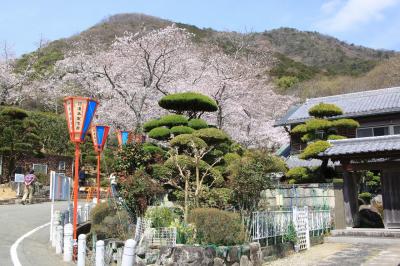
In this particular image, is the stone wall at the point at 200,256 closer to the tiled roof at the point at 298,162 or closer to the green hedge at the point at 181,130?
the green hedge at the point at 181,130

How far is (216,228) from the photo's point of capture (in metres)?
9.35

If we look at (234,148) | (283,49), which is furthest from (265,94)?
(283,49)

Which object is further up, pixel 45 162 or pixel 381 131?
pixel 381 131

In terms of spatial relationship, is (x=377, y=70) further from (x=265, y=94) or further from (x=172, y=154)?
(x=172, y=154)

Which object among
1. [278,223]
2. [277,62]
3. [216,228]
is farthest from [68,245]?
[277,62]

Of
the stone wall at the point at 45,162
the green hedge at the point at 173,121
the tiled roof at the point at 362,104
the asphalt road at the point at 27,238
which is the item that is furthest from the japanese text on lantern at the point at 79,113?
the stone wall at the point at 45,162

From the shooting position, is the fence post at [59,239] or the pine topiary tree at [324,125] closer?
the fence post at [59,239]

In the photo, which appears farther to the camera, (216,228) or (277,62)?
(277,62)

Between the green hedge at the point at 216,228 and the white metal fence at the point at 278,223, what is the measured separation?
3.27ft

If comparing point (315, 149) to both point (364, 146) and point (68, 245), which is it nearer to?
point (364, 146)

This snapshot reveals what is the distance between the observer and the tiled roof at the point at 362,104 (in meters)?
22.8

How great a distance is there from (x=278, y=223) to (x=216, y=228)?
114 inches

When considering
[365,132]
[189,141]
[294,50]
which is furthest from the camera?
[294,50]

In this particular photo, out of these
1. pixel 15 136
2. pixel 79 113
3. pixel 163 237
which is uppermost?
pixel 15 136
